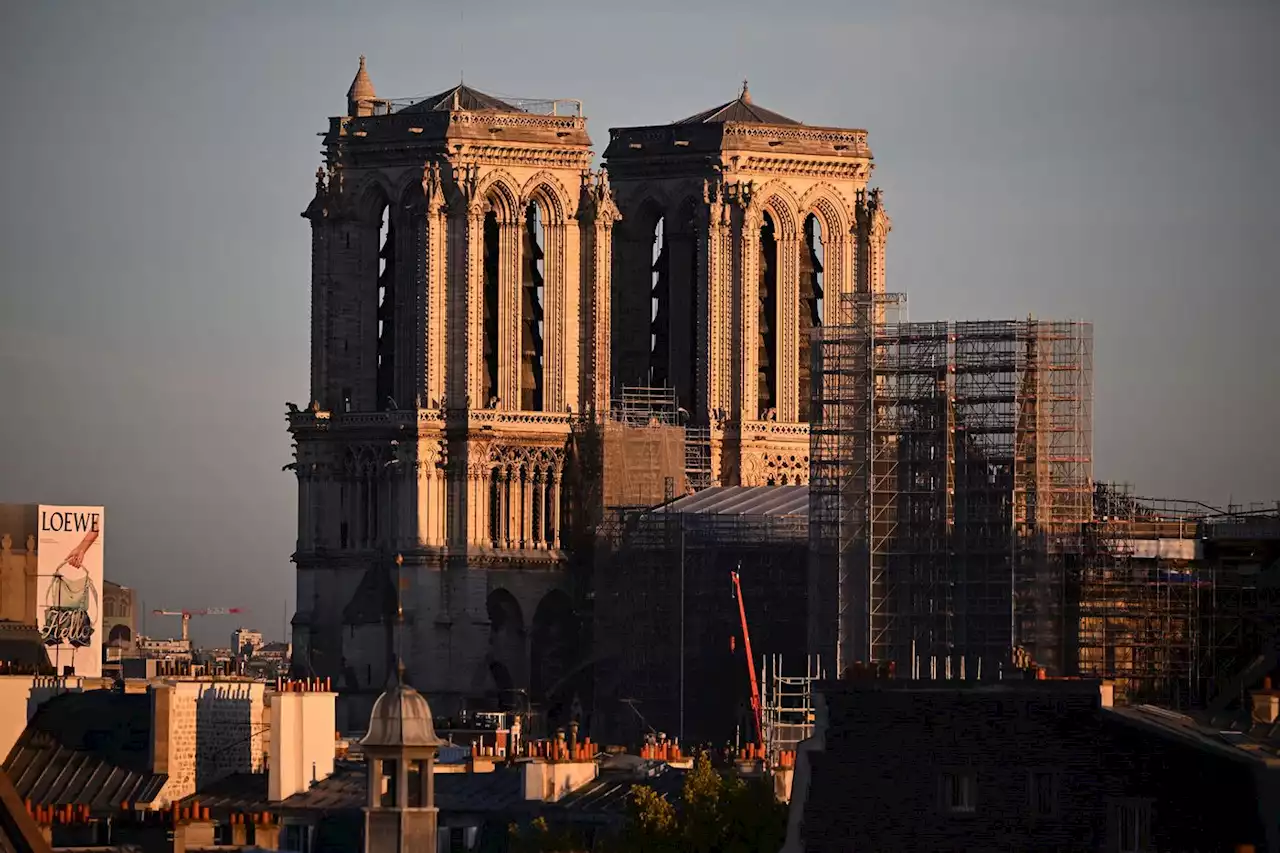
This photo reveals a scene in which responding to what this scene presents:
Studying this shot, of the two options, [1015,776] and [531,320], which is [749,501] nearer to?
[531,320]

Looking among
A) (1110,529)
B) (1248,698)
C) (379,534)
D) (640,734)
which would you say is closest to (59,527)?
(379,534)

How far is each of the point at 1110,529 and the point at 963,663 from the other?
914cm

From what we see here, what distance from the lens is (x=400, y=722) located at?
90.9 m

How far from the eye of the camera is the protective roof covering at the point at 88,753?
391 ft

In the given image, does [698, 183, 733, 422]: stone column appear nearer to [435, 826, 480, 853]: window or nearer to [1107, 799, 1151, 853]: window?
[435, 826, 480, 853]: window

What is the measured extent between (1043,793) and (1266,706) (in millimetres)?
7954

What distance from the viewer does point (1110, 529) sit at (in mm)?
144250

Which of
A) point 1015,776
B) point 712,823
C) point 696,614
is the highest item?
point 696,614

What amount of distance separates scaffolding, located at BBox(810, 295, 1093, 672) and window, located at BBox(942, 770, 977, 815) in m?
49.5

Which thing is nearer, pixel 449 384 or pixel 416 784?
pixel 416 784

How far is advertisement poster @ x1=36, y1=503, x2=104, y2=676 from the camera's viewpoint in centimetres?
18638

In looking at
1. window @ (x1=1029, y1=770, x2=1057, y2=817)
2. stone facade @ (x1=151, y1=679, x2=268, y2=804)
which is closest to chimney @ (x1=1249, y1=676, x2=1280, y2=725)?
window @ (x1=1029, y1=770, x2=1057, y2=817)

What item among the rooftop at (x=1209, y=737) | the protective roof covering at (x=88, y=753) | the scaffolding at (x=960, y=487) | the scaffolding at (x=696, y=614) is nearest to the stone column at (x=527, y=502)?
the scaffolding at (x=696, y=614)

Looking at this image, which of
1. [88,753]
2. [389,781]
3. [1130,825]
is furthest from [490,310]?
[1130,825]
